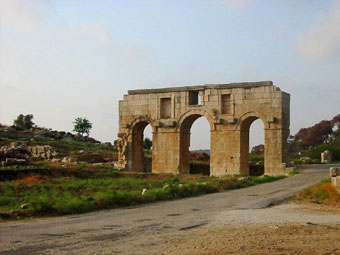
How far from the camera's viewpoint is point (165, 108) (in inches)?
1020

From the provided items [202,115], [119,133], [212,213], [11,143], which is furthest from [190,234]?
[11,143]

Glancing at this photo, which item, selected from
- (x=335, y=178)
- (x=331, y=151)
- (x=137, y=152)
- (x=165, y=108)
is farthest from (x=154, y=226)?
(x=331, y=151)

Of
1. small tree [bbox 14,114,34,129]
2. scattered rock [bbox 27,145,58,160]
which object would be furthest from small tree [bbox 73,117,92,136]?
scattered rock [bbox 27,145,58,160]

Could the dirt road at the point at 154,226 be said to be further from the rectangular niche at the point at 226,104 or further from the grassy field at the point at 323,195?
the rectangular niche at the point at 226,104

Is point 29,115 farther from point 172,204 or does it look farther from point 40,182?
point 172,204

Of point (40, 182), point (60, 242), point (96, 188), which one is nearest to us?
point (60, 242)

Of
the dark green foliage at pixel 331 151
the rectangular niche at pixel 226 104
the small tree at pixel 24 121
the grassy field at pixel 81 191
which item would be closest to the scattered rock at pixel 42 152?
the grassy field at pixel 81 191

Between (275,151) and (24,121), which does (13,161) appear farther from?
(24,121)

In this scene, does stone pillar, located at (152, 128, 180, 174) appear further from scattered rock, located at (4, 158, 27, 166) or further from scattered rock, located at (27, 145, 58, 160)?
scattered rock, located at (27, 145, 58, 160)

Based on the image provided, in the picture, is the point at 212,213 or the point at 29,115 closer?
the point at 212,213

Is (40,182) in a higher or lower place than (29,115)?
lower

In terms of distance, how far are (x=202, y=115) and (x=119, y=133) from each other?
5.26m

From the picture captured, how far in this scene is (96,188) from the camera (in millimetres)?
15992

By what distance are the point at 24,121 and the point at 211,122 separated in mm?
31918
